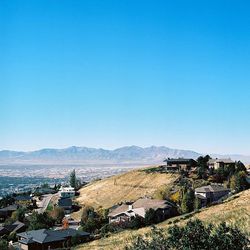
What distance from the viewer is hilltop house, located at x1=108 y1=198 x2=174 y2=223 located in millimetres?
82688

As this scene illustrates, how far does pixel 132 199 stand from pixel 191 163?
28.0 m

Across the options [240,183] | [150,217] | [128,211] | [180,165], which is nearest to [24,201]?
[180,165]

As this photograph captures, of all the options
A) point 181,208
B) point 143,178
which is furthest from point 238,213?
point 143,178

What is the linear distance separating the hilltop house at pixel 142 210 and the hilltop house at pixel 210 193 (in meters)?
9.34

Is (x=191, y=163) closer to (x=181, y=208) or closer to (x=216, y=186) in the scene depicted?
(x=216, y=186)

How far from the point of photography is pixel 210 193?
93875 millimetres

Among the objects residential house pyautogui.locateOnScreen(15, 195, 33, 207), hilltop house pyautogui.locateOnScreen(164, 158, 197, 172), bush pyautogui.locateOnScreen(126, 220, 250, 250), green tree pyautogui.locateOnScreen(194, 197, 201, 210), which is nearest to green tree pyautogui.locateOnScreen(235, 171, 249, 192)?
green tree pyautogui.locateOnScreen(194, 197, 201, 210)

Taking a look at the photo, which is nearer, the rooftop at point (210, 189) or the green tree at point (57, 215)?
the rooftop at point (210, 189)

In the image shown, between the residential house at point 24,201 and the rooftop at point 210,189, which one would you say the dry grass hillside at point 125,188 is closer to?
the rooftop at point 210,189

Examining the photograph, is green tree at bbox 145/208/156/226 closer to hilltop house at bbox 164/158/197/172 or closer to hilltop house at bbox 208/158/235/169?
hilltop house at bbox 164/158/197/172

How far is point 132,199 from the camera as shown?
373 ft

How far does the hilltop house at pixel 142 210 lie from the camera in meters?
82.7

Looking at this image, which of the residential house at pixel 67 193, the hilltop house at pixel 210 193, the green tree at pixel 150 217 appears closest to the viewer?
the green tree at pixel 150 217

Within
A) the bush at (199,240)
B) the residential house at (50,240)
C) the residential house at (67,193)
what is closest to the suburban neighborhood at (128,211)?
the residential house at (50,240)
